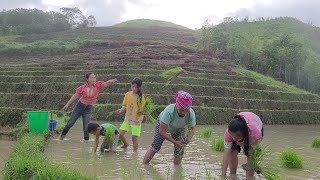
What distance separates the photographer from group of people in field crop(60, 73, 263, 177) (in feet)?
18.5

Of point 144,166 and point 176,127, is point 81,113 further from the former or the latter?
point 176,127

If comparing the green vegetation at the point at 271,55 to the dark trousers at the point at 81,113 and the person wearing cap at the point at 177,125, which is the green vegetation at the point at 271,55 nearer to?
the dark trousers at the point at 81,113

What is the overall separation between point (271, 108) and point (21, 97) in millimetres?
12740

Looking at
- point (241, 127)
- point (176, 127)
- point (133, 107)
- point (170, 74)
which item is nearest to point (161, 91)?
point (170, 74)

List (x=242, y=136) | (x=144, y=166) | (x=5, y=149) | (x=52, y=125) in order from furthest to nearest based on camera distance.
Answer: (x=52, y=125)
(x=5, y=149)
(x=144, y=166)
(x=242, y=136)

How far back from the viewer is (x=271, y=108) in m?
21.3

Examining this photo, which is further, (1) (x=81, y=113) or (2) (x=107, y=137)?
(1) (x=81, y=113)

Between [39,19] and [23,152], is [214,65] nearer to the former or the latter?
[23,152]

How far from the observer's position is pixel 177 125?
663 cm

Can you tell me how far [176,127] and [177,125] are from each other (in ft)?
0.22

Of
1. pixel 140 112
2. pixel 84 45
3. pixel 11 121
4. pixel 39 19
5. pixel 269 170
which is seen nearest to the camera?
pixel 269 170

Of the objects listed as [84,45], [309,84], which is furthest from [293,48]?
[84,45]

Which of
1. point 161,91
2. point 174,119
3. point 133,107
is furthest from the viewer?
point 161,91

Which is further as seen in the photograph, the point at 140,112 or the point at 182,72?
the point at 182,72
